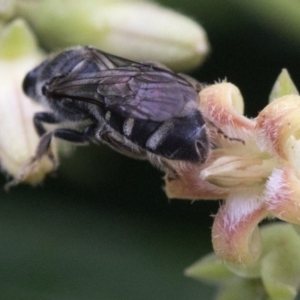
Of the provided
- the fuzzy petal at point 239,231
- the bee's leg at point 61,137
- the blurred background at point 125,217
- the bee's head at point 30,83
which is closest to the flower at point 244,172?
the fuzzy petal at point 239,231

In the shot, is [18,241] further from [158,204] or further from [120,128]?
[120,128]

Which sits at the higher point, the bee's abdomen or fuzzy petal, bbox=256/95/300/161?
fuzzy petal, bbox=256/95/300/161

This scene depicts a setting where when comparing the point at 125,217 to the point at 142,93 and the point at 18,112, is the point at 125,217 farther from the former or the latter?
the point at 142,93

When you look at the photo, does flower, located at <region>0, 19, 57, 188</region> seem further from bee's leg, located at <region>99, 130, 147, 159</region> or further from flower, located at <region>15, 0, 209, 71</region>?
bee's leg, located at <region>99, 130, 147, 159</region>

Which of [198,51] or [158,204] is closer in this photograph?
[198,51]

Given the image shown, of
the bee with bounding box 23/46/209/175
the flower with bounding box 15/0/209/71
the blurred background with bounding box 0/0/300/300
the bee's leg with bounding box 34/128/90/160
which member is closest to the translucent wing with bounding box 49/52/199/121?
the bee with bounding box 23/46/209/175

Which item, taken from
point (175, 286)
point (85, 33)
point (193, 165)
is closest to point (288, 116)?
point (193, 165)
